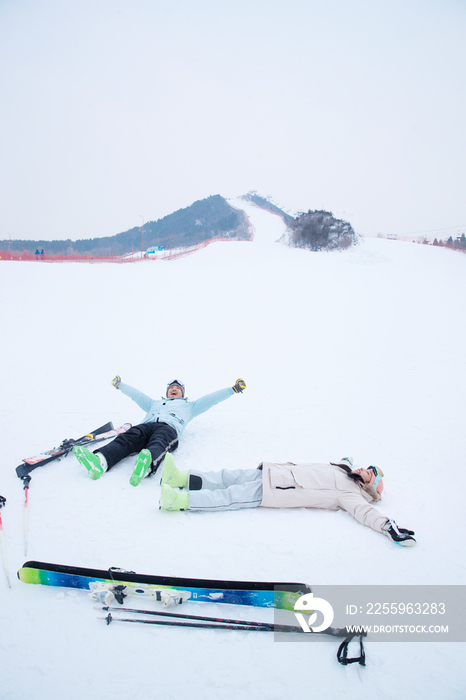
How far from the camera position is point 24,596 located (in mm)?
1904

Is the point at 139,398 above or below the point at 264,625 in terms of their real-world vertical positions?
above

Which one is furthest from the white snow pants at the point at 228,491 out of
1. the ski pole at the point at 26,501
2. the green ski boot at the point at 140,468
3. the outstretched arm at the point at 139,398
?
the outstretched arm at the point at 139,398

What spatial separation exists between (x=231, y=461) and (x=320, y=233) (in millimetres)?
21114

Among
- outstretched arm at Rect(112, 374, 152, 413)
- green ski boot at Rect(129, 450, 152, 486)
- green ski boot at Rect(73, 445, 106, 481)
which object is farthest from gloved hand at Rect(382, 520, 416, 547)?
outstretched arm at Rect(112, 374, 152, 413)

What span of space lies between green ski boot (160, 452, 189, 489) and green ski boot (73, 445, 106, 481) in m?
0.69

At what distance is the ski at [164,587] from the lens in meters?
1.85

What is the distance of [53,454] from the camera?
3.38 metres

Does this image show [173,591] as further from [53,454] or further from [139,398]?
[139,398]

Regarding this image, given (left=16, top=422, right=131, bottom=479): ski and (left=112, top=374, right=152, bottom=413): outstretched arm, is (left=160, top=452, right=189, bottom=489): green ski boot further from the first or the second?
(left=112, top=374, right=152, bottom=413): outstretched arm

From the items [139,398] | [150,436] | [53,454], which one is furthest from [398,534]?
[53,454]

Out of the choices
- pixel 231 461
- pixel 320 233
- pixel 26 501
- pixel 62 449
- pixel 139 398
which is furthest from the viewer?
pixel 320 233

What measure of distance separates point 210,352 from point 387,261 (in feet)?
43.3

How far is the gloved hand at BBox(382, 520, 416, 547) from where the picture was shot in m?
2.37

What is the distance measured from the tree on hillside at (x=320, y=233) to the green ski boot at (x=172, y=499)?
20.3m
